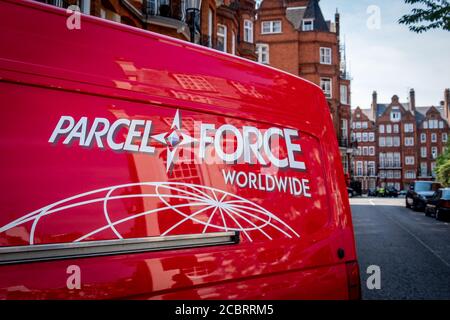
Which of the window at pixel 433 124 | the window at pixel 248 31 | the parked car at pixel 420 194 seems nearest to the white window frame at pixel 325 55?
the window at pixel 248 31

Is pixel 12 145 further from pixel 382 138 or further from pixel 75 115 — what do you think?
pixel 382 138

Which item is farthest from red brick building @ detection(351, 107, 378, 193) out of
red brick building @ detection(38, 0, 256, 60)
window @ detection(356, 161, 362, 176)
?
red brick building @ detection(38, 0, 256, 60)

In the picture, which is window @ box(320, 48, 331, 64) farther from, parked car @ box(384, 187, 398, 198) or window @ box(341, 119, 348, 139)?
parked car @ box(384, 187, 398, 198)

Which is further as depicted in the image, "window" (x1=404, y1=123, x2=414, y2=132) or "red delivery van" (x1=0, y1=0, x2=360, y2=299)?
"window" (x1=404, y1=123, x2=414, y2=132)

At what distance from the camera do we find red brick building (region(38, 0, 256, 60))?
447 inches

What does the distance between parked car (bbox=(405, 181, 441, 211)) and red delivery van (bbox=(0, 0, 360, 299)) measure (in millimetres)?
23127

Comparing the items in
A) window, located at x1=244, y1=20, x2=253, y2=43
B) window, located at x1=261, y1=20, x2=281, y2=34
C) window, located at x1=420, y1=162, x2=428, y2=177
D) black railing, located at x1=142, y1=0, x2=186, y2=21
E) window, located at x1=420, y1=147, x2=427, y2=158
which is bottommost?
window, located at x1=420, y1=162, x2=428, y2=177

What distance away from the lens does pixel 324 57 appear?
132 ft

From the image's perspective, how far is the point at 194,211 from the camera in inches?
73.4

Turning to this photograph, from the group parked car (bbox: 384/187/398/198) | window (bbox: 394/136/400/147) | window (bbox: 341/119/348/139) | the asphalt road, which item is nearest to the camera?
the asphalt road

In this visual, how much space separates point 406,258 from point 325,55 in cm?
3472

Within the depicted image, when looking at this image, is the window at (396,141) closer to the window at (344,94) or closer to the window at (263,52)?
the window at (344,94)

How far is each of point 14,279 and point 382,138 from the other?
292 ft

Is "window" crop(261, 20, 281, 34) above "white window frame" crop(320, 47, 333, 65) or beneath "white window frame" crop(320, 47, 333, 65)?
above
